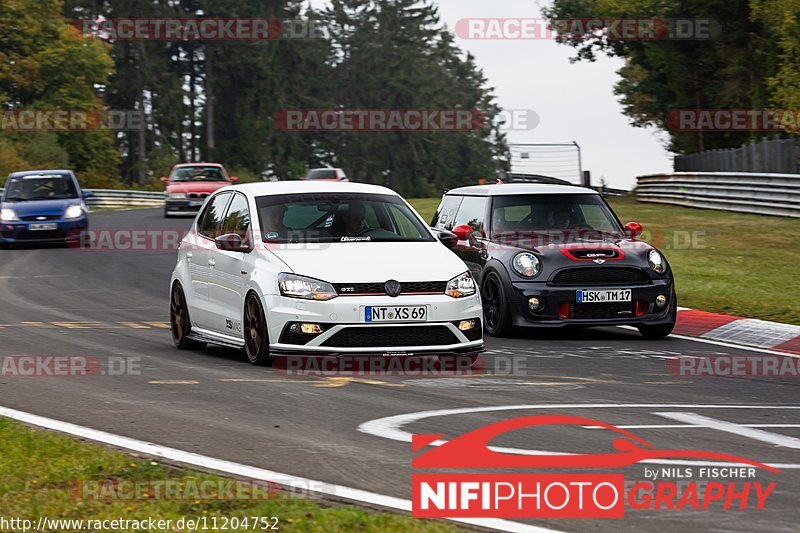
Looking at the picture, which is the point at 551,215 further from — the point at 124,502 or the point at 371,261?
the point at 124,502

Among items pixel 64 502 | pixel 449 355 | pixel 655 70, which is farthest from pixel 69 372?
pixel 655 70

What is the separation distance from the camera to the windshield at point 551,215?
14.5m

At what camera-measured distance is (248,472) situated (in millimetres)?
6652

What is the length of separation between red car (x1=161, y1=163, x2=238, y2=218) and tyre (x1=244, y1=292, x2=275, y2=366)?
28.7 metres

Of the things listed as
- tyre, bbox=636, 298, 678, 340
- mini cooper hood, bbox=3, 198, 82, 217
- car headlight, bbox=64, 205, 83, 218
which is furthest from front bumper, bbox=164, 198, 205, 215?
tyre, bbox=636, 298, 678, 340

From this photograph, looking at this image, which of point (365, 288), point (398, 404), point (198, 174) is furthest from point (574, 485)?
point (198, 174)

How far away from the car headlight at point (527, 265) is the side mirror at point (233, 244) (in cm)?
332

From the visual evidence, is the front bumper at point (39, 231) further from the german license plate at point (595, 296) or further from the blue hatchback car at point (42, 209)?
the german license plate at point (595, 296)

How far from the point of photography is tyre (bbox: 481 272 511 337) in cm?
1370

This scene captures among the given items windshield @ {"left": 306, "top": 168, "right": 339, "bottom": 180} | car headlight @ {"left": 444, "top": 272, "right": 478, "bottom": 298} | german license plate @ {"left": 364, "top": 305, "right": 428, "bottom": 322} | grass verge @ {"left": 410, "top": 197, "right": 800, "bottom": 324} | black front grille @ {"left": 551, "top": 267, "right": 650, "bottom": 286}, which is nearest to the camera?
german license plate @ {"left": 364, "top": 305, "right": 428, "bottom": 322}

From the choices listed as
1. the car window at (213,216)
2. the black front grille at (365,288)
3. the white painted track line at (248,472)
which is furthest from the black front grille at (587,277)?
the white painted track line at (248,472)

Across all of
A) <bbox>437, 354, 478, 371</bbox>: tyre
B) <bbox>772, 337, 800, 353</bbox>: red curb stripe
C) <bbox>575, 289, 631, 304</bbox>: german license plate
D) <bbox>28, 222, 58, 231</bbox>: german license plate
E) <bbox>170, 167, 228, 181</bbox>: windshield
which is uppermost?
<bbox>170, 167, 228, 181</bbox>: windshield

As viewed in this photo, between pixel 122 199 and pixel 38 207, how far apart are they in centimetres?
3395

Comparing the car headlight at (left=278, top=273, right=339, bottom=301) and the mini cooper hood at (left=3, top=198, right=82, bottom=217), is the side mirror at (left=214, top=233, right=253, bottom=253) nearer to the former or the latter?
the car headlight at (left=278, top=273, right=339, bottom=301)
